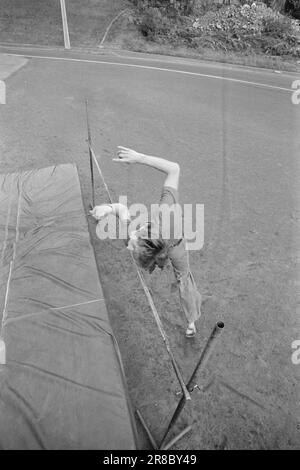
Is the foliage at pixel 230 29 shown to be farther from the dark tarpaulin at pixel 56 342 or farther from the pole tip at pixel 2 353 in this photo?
the pole tip at pixel 2 353

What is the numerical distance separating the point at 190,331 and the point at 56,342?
5.53 feet

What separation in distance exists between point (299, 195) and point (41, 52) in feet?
47.2

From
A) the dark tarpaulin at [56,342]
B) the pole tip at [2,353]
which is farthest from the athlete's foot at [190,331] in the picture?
the pole tip at [2,353]

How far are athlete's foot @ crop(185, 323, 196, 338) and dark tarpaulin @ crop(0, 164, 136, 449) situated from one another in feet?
3.50

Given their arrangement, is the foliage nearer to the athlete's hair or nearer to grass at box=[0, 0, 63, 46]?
grass at box=[0, 0, 63, 46]

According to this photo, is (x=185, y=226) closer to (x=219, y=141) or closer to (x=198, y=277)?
(x=198, y=277)

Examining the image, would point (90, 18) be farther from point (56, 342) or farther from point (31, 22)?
point (56, 342)

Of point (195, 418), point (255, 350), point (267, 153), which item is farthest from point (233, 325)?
point (267, 153)

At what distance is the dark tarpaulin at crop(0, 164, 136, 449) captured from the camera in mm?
2811

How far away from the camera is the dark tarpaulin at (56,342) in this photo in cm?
281

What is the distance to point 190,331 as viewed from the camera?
414 cm

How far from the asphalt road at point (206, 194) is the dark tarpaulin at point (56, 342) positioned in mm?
629

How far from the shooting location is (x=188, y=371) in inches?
152

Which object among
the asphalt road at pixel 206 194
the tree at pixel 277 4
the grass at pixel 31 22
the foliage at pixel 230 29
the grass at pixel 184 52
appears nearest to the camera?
the asphalt road at pixel 206 194
